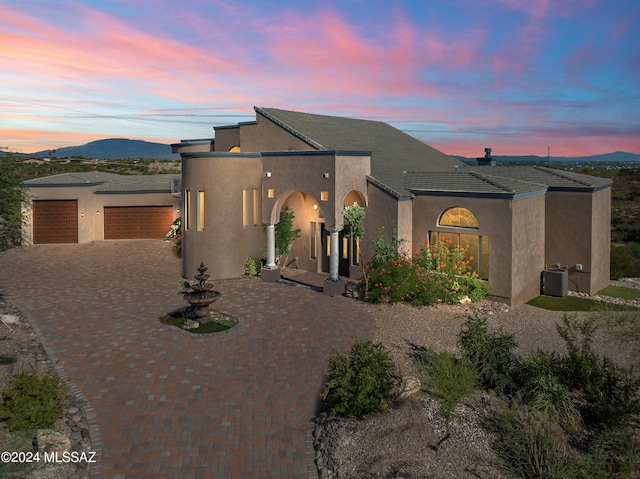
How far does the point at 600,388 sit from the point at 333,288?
10.9m

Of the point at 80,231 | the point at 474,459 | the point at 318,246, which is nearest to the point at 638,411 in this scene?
the point at 474,459

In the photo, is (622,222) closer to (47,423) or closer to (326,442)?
(326,442)

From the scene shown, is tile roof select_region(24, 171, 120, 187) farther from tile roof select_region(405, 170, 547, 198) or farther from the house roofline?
tile roof select_region(405, 170, 547, 198)

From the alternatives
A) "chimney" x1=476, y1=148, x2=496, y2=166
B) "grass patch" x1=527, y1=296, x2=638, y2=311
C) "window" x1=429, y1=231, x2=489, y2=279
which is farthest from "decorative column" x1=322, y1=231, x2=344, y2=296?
"chimney" x1=476, y1=148, x2=496, y2=166

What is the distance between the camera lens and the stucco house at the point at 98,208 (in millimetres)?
31484

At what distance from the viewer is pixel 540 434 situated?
8.73 meters

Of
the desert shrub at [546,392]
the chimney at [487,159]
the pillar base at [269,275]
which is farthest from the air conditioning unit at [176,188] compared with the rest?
the desert shrub at [546,392]

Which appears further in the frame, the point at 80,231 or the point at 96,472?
the point at 80,231

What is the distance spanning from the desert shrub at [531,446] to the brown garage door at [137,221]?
93.9 feet

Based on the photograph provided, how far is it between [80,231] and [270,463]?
2769 centimetres

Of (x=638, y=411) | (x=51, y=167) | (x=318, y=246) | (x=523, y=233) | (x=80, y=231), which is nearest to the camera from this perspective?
(x=638, y=411)

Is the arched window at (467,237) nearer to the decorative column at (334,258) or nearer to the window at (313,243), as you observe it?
the decorative column at (334,258)

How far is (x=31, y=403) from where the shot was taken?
32.5 ft

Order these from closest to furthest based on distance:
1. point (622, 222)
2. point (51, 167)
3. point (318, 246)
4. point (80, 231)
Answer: point (318, 246) < point (80, 231) < point (622, 222) < point (51, 167)
